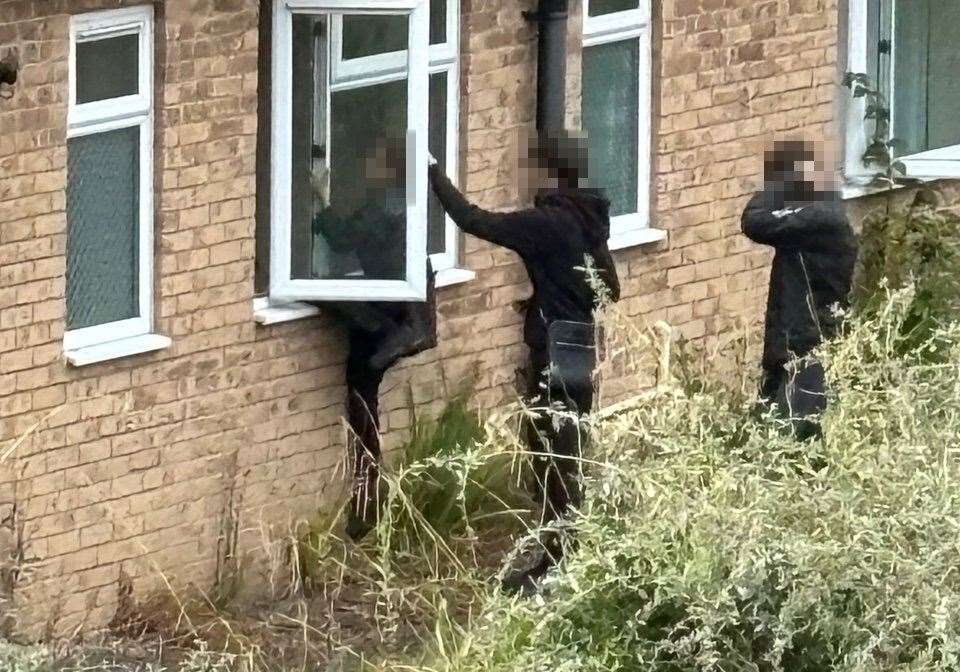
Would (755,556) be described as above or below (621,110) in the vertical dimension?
below

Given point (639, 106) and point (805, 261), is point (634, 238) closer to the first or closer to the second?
point (639, 106)

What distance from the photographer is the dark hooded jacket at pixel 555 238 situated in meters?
9.52

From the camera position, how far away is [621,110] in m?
12.0

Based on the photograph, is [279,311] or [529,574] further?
[279,311]

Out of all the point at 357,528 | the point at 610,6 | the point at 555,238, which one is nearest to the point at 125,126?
the point at 555,238

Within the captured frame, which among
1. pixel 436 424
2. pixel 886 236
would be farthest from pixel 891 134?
pixel 436 424

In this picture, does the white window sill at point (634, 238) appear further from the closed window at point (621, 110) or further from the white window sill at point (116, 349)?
the white window sill at point (116, 349)

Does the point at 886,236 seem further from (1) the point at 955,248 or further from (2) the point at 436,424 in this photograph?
(2) the point at 436,424

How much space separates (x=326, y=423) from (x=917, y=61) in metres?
5.12

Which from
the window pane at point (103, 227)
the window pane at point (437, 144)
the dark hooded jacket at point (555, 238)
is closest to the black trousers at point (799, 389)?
the dark hooded jacket at point (555, 238)

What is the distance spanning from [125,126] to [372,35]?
1.21 metres

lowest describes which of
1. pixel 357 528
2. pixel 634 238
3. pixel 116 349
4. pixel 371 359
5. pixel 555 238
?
pixel 357 528

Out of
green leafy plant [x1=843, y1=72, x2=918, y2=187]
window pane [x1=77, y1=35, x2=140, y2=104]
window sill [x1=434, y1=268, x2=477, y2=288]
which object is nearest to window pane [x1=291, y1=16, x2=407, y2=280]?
window sill [x1=434, y1=268, x2=477, y2=288]

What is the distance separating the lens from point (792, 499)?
25.9 feet
